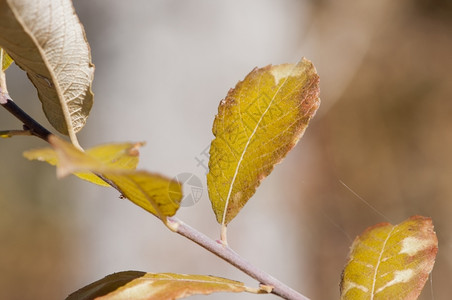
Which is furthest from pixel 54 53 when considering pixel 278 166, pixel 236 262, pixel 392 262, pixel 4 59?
pixel 278 166

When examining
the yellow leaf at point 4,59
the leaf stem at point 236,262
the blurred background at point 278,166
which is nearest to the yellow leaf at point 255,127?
the leaf stem at point 236,262

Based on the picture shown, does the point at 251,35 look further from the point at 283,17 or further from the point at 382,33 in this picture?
the point at 382,33

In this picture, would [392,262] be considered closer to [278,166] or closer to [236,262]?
[236,262]

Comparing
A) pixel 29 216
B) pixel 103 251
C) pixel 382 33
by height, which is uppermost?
pixel 382 33

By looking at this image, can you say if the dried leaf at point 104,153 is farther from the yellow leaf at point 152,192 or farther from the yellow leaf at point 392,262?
the yellow leaf at point 392,262

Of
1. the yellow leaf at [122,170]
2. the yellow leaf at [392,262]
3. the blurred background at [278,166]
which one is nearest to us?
the yellow leaf at [122,170]

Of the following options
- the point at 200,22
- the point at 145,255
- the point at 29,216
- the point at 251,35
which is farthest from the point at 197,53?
the point at 29,216
